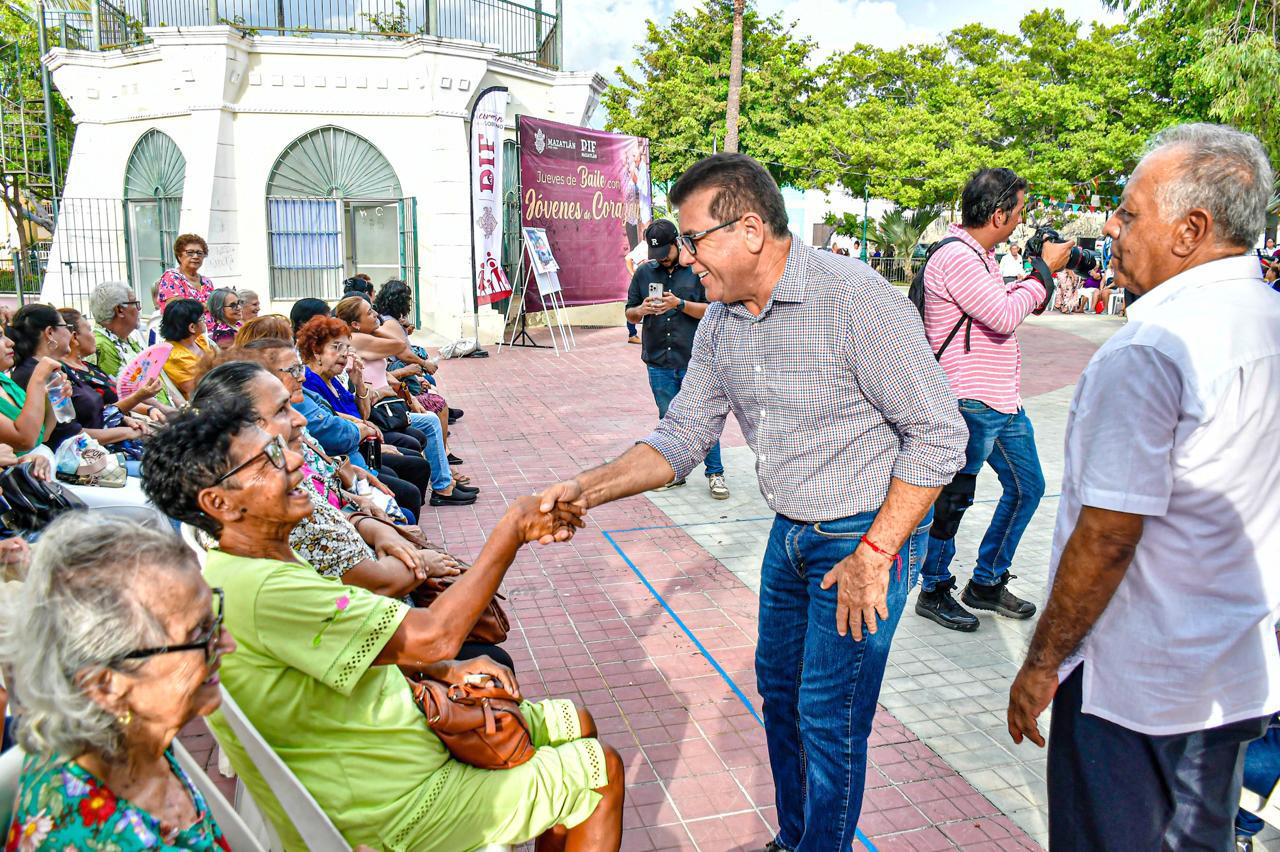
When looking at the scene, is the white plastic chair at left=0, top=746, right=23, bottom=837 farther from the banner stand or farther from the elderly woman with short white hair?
the banner stand

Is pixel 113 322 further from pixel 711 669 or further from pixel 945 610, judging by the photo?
pixel 945 610

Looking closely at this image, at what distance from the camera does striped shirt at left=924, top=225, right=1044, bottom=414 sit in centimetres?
412

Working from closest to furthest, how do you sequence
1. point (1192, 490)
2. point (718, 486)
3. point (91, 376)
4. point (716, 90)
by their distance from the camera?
point (1192, 490)
point (91, 376)
point (718, 486)
point (716, 90)

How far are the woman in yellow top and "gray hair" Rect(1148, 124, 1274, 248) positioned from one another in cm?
602

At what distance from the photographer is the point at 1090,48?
2817cm

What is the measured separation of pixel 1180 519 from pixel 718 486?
500cm

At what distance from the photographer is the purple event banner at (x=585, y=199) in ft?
48.0

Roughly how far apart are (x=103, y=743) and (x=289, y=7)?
16123 mm

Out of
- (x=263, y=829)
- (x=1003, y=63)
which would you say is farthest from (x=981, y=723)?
(x=1003, y=63)

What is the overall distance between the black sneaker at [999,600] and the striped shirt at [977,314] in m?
0.98

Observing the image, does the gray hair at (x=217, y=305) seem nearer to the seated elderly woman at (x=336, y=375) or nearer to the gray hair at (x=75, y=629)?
the seated elderly woman at (x=336, y=375)

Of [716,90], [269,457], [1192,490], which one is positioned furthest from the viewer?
[716,90]

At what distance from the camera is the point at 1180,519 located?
1959 millimetres

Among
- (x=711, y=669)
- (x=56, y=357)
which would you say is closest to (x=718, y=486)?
(x=711, y=669)
